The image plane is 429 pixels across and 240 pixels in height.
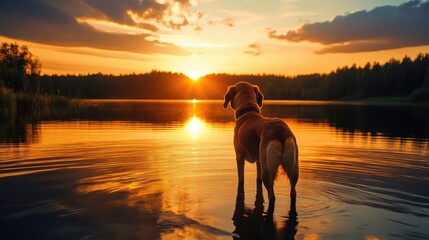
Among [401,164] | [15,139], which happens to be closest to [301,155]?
[401,164]

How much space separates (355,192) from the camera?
365 inches

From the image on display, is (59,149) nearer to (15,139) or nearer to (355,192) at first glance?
(15,139)

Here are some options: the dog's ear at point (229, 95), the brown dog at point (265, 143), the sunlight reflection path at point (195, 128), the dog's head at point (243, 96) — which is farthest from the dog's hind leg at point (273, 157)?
the sunlight reflection path at point (195, 128)

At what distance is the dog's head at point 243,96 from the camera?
33.0ft

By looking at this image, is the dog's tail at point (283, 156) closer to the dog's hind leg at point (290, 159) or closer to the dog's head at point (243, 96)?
the dog's hind leg at point (290, 159)

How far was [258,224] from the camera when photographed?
6969 mm

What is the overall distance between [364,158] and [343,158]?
2.98ft

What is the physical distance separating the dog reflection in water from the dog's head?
10.1 feet

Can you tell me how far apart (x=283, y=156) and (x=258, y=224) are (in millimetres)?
1449

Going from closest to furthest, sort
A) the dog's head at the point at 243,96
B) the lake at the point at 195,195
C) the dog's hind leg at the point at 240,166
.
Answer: the lake at the point at 195,195, the dog's hind leg at the point at 240,166, the dog's head at the point at 243,96

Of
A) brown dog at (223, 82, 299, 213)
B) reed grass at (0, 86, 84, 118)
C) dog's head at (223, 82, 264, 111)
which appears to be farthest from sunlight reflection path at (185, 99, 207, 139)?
reed grass at (0, 86, 84, 118)

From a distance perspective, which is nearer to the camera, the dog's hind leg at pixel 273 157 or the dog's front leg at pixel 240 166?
the dog's hind leg at pixel 273 157

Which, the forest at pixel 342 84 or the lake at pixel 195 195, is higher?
the forest at pixel 342 84

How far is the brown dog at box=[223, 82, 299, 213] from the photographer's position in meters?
7.02
